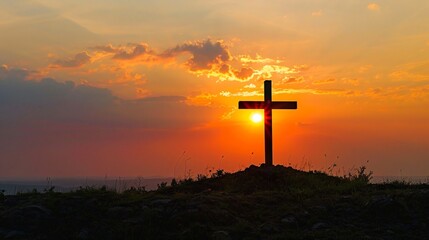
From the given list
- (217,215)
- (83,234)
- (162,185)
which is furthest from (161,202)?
(162,185)

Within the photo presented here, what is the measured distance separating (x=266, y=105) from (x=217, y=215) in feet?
28.5

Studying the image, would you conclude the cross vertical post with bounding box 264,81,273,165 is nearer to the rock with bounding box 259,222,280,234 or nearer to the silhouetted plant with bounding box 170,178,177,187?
the silhouetted plant with bounding box 170,178,177,187

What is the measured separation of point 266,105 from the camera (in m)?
17.7

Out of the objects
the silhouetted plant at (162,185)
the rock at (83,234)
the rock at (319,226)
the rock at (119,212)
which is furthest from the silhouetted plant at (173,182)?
the rock at (319,226)

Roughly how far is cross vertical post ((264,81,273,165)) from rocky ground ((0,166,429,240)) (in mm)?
5788

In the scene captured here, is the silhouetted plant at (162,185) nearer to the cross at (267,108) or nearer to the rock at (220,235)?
the cross at (267,108)

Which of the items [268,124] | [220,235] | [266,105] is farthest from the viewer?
[266,105]

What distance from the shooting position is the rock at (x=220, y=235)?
28.0 ft

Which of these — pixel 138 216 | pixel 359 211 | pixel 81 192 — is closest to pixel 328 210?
pixel 359 211

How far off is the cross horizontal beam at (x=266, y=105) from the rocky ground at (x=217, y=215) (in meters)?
6.21

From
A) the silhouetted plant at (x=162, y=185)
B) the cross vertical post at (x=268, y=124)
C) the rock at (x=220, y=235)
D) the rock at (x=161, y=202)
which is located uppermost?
the cross vertical post at (x=268, y=124)

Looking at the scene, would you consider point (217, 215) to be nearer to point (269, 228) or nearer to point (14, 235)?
point (269, 228)

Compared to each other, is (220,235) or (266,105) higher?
(266,105)

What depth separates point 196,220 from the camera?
30.5ft
